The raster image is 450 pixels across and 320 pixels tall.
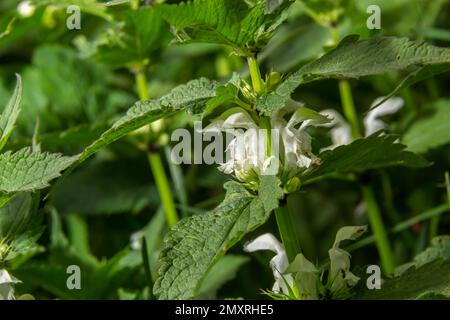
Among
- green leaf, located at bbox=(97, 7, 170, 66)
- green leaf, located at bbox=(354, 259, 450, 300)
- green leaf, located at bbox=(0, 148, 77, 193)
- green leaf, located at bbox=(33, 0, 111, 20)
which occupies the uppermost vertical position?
green leaf, located at bbox=(33, 0, 111, 20)

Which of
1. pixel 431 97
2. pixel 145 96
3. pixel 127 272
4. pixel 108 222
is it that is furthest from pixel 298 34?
pixel 127 272

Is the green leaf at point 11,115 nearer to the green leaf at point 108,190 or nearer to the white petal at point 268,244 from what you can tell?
the white petal at point 268,244

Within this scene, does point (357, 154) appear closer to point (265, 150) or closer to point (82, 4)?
point (265, 150)

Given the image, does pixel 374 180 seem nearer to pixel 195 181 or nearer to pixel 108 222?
pixel 195 181

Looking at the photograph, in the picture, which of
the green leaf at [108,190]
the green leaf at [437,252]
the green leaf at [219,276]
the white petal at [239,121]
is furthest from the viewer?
the green leaf at [108,190]

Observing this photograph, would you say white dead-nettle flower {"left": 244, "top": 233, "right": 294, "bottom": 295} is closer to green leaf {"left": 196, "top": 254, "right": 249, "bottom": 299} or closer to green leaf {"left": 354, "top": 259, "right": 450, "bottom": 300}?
green leaf {"left": 354, "top": 259, "right": 450, "bottom": 300}

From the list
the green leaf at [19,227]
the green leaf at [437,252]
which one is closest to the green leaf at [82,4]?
the green leaf at [19,227]

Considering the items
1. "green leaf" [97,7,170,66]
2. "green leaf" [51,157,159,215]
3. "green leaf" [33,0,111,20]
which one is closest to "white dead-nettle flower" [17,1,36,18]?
"green leaf" [33,0,111,20]
